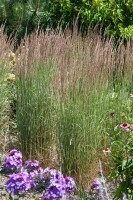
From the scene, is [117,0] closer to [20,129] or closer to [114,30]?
[114,30]

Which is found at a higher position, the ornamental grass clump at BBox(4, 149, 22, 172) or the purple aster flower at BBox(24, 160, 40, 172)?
the ornamental grass clump at BBox(4, 149, 22, 172)

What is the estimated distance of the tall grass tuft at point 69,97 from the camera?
5.28 m

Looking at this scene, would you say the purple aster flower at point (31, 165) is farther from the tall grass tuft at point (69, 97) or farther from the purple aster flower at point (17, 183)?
the purple aster flower at point (17, 183)

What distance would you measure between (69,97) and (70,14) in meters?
4.09

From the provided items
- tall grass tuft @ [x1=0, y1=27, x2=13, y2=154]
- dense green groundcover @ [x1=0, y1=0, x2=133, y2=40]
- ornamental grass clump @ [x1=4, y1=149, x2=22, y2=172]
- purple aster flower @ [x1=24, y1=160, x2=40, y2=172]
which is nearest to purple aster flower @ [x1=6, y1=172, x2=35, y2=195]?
ornamental grass clump @ [x1=4, y1=149, x2=22, y2=172]

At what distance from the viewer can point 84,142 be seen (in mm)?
5289

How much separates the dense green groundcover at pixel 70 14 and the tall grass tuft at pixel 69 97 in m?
1.77

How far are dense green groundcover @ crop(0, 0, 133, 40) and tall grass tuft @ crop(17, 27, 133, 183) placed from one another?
69.6 inches

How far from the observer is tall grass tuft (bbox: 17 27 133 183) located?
528cm

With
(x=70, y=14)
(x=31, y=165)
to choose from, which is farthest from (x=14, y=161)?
(x=70, y=14)

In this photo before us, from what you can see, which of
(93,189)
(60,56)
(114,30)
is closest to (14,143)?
(60,56)

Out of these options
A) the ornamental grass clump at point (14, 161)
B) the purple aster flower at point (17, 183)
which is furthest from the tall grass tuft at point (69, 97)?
the purple aster flower at point (17, 183)

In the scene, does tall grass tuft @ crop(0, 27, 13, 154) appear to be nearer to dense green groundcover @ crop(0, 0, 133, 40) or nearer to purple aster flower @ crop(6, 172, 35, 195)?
dense green groundcover @ crop(0, 0, 133, 40)

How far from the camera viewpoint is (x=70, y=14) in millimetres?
9164
